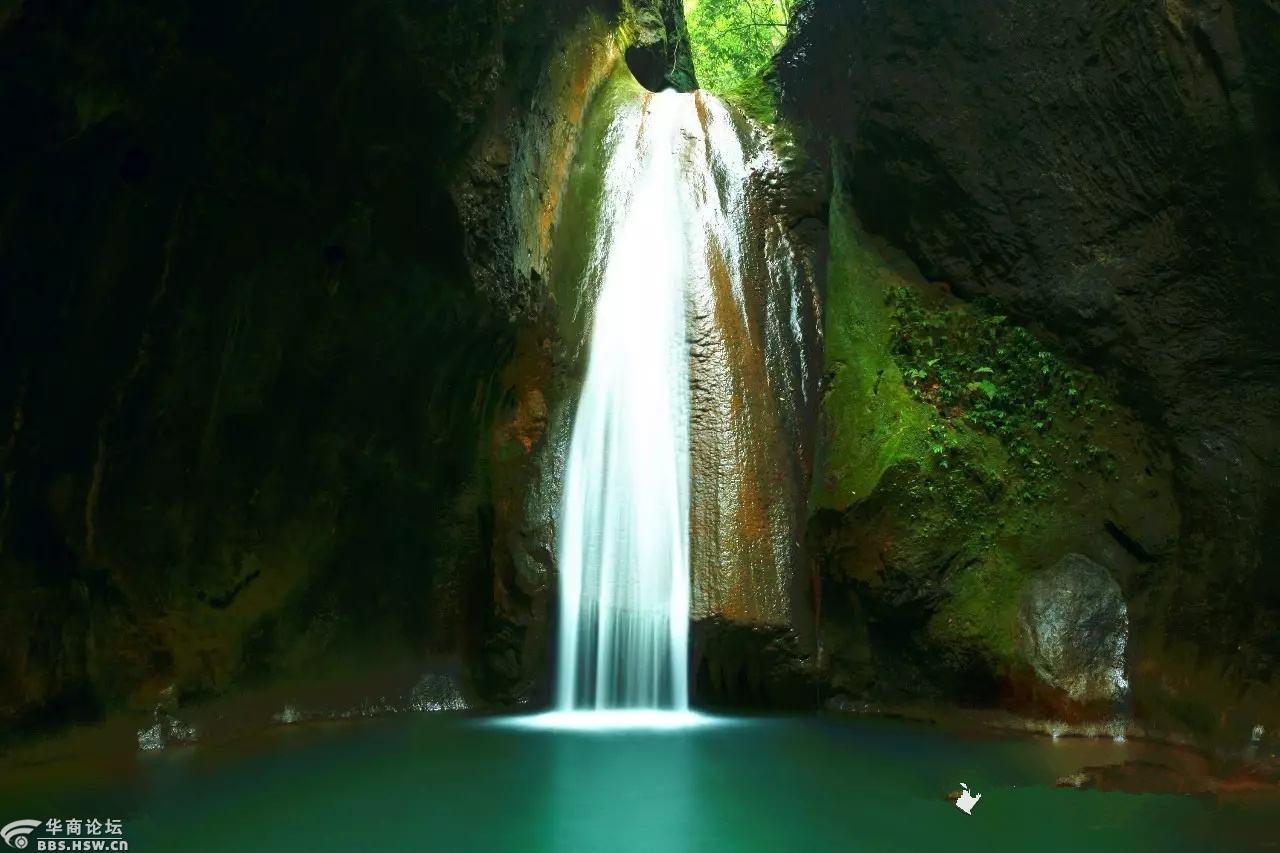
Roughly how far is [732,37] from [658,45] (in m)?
5.50

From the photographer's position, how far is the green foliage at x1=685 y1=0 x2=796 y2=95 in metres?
18.5

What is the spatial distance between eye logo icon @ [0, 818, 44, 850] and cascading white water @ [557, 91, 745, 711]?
354cm

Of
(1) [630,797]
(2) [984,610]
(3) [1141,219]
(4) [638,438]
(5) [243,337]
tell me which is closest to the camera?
(1) [630,797]

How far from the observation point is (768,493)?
7934 mm

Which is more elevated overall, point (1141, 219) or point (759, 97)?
point (759, 97)

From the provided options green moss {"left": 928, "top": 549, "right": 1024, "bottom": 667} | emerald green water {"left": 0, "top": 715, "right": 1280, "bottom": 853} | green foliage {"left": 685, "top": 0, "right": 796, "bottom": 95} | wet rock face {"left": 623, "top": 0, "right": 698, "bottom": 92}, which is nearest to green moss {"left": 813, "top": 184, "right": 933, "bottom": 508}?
green moss {"left": 928, "top": 549, "right": 1024, "bottom": 667}

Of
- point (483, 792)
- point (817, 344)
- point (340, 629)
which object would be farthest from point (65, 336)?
point (817, 344)

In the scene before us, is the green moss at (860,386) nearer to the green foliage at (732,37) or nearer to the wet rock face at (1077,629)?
the wet rock face at (1077,629)

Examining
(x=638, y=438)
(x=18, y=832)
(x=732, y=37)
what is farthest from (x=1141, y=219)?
(x=732, y=37)

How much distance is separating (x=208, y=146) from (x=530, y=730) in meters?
4.22

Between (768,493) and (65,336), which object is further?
(768,493)

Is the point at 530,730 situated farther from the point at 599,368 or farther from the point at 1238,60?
the point at 1238,60

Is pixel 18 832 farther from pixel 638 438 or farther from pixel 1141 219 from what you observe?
pixel 1141 219

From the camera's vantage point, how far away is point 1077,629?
704 cm
